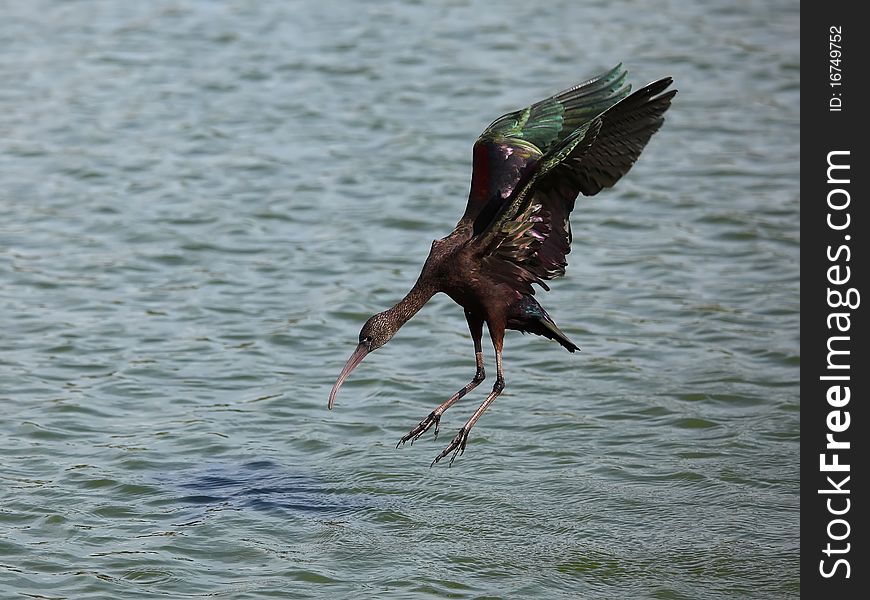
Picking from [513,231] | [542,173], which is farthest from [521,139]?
[542,173]

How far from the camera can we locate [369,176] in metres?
12.5

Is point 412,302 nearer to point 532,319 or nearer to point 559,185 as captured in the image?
point 532,319

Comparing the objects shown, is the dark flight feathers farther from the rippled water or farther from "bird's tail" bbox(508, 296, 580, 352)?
the rippled water

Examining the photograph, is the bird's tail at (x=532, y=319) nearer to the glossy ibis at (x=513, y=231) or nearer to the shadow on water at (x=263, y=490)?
the glossy ibis at (x=513, y=231)

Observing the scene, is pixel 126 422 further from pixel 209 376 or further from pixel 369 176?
pixel 369 176

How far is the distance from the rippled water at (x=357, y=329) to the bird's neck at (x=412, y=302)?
1028mm

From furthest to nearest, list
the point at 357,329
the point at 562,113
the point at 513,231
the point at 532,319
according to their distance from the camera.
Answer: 1. the point at 357,329
2. the point at 562,113
3. the point at 532,319
4. the point at 513,231

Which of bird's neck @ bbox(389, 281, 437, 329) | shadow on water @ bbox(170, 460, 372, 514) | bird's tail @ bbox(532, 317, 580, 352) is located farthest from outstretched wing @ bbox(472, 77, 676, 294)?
shadow on water @ bbox(170, 460, 372, 514)

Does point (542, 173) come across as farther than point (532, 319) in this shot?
No

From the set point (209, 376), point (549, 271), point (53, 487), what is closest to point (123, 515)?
point (53, 487)

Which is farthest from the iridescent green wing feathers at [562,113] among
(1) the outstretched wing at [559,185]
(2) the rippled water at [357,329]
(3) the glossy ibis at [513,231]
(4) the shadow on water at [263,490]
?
(4) the shadow on water at [263,490]

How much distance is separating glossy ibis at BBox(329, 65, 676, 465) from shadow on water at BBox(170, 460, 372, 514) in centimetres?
65

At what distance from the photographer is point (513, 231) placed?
698 cm

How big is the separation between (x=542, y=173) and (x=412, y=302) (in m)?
0.92
